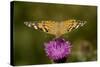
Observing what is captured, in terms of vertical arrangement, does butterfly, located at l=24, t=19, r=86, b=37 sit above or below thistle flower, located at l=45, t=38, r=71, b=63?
above

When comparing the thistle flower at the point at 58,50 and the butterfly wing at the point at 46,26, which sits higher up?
the butterfly wing at the point at 46,26

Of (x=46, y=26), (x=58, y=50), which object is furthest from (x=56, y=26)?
(x=58, y=50)

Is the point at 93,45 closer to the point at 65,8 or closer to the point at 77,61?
the point at 77,61

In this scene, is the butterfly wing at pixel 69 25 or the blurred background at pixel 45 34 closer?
the blurred background at pixel 45 34
